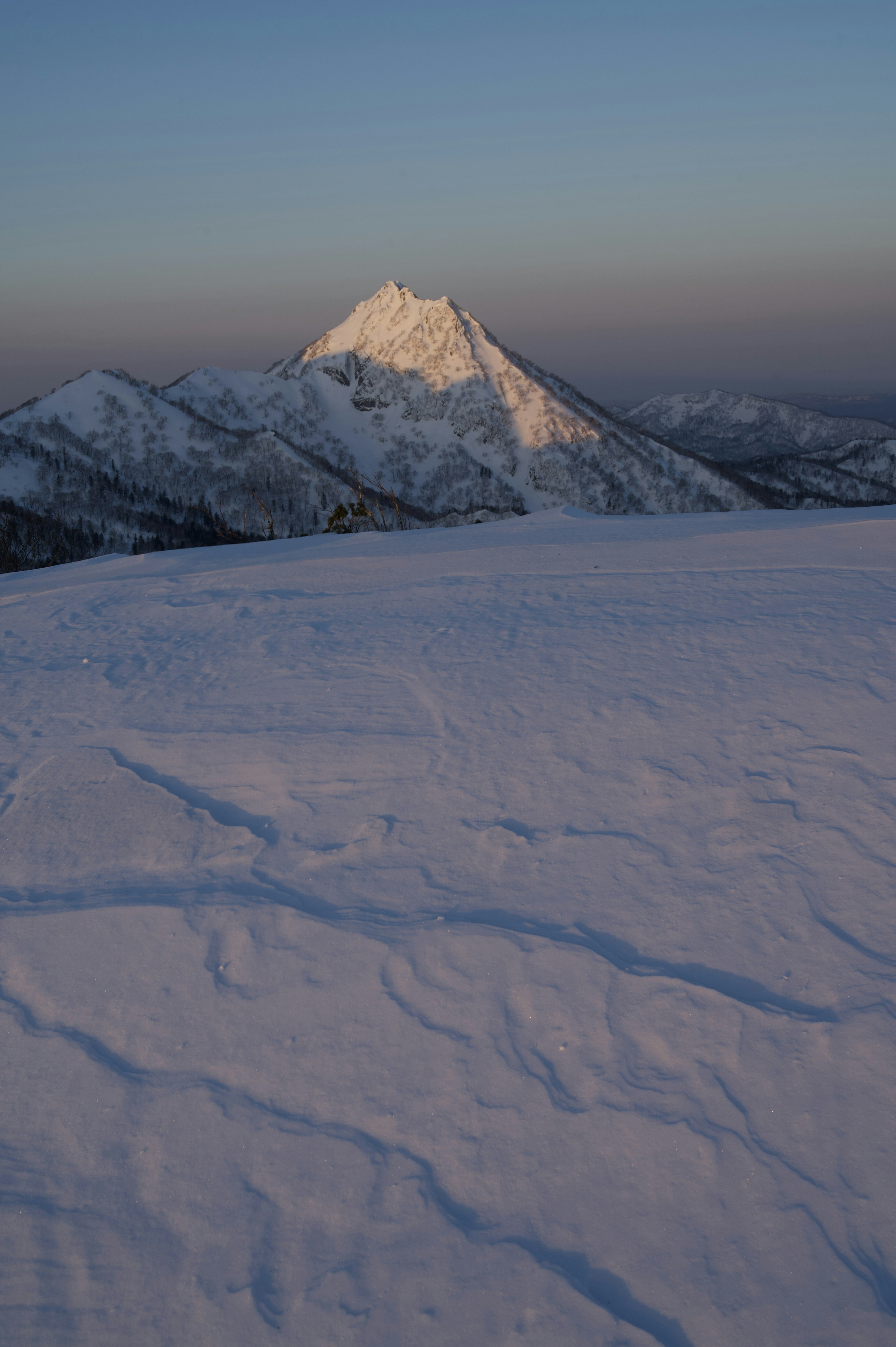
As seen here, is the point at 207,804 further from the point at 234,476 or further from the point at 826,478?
the point at 826,478

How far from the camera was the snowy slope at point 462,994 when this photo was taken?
230 centimetres

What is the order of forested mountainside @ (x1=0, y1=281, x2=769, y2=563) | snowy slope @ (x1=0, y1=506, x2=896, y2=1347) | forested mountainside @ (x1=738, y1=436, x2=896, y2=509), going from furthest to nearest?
forested mountainside @ (x1=738, y1=436, x2=896, y2=509), forested mountainside @ (x1=0, y1=281, x2=769, y2=563), snowy slope @ (x1=0, y1=506, x2=896, y2=1347)

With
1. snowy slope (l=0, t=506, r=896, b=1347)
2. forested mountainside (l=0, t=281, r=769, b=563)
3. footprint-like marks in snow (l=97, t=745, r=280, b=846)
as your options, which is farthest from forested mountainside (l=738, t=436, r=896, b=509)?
footprint-like marks in snow (l=97, t=745, r=280, b=846)

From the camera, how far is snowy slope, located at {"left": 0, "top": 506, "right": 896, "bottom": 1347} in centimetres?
230

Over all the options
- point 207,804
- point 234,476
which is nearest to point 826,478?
point 234,476

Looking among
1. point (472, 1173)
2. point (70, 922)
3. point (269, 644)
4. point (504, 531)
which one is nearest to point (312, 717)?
point (269, 644)

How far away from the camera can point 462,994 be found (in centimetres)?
312

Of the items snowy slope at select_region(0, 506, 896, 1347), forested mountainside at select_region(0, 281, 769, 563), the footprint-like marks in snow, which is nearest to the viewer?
snowy slope at select_region(0, 506, 896, 1347)

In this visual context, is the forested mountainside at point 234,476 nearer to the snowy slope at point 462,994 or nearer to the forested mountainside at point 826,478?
the forested mountainside at point 826,478

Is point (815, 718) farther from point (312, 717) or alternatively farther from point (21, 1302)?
point (21, 1302)

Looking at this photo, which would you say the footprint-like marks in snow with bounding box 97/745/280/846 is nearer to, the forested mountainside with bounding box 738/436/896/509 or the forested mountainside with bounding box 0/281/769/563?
the forested mountainside with bounding box 0/281/769/563

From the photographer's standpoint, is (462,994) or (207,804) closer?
(462,994)

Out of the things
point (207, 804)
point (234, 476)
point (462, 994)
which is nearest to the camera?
point (462, 994)

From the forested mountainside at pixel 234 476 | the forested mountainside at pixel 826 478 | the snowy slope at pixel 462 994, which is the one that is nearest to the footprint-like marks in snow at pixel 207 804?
the snowy slope at pixel 462 994
